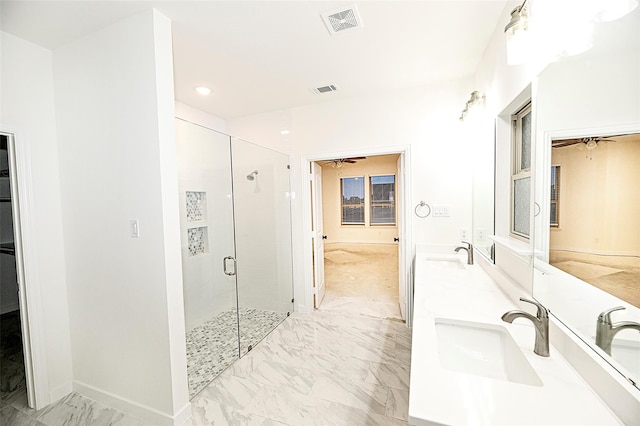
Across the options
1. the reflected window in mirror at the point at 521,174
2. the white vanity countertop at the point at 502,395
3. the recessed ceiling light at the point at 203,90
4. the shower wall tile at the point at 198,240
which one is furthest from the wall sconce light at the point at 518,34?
the shower wall tile at the point at 198,240

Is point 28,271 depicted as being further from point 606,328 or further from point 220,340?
point 606,328

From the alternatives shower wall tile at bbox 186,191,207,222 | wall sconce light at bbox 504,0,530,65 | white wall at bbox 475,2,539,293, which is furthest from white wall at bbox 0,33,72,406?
white wall at bbox 475,2,539,293

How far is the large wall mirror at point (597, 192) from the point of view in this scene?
0.70m

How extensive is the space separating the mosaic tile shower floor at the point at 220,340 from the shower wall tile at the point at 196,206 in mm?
1111

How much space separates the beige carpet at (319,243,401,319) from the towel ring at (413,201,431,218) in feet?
4.32

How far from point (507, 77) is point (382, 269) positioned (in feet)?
14.3

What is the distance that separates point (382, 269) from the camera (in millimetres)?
5520

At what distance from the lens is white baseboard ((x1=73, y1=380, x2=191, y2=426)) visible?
1.71 m

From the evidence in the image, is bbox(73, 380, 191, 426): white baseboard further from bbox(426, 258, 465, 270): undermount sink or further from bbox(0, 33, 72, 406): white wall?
bbox(426, 258, 465, 270): undermount sink

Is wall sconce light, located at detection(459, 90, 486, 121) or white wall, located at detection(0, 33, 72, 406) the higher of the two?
wall sconce light, located at detection(459, 90, 486, 121)

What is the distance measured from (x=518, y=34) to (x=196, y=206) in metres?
2.92

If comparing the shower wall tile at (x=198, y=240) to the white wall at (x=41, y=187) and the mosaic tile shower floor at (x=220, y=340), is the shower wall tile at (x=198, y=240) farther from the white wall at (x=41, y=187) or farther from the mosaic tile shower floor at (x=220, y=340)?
the white wall at (x=41, y=187)

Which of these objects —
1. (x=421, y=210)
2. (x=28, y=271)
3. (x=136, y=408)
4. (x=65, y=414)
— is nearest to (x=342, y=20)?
(x=421, y=210)

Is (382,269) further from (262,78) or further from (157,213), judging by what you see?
(157,213)
